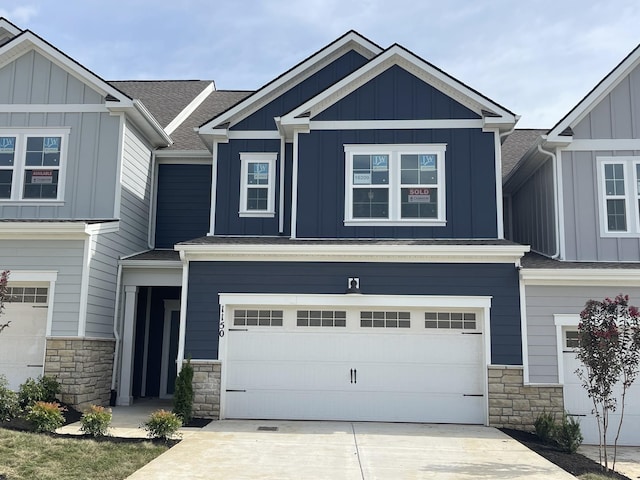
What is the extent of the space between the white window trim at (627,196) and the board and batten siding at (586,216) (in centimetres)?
7

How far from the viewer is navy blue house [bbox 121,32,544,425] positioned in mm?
12211

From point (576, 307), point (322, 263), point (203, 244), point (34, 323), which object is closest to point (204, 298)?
point (203, 244)

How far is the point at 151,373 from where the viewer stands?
51.7 feet

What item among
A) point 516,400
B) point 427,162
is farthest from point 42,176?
point 516,400

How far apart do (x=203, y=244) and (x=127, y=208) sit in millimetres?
3000

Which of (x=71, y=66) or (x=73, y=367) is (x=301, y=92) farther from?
(x=73, y=367)

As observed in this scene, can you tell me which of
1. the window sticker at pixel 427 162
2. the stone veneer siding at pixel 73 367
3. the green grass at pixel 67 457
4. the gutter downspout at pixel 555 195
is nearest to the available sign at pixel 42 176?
the stone veneer siding at pixel 73 367

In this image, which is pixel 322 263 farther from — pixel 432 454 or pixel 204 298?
pixel 432 454

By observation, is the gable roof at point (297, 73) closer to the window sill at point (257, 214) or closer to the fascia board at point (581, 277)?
the window sill at point (257, 214)

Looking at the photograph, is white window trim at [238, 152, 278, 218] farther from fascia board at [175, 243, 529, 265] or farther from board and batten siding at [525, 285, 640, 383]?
board and batten siding at [525, 285, 640, 383]

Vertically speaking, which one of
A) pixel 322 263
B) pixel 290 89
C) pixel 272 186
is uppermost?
pixel 290 89

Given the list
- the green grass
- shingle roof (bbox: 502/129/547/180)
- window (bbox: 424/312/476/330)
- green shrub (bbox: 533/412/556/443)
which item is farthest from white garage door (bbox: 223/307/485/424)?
shingle roof (bbox: 502/129/547/180)

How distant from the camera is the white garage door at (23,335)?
1230 cm

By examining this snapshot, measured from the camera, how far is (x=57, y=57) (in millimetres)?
14125
